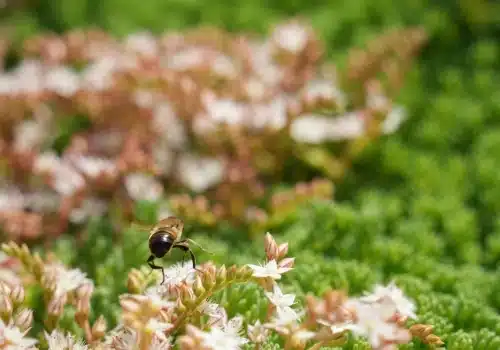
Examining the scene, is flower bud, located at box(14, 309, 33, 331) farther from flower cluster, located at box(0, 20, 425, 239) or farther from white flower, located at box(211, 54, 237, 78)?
white flower, located at box(211, 54, 237, 78)

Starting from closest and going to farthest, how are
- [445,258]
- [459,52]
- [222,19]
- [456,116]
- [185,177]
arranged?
[445,258], [185,177], [456,116], [459,52], [222,19]

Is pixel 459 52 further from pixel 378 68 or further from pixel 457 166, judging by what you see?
pixel 457 166

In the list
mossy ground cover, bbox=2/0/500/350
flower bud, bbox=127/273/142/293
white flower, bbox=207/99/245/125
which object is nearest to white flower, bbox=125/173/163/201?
mossy ground cover, bbox=2/0/500/350

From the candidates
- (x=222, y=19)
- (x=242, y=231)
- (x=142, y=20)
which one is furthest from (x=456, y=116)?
(x=142, y=20)

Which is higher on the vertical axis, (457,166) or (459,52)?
(459,52)

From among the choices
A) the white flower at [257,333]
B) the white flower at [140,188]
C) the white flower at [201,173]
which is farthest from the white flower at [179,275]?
the white flower at [201,173]
